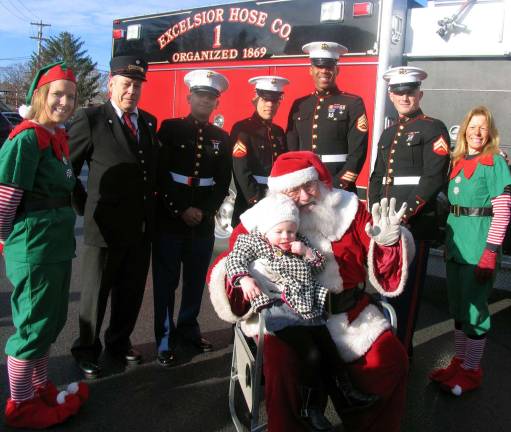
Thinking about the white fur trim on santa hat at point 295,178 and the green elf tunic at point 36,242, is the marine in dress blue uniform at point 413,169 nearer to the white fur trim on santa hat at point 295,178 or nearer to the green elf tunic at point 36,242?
the white fur trim on santa hat at point 295,178

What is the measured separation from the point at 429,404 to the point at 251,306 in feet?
4.75

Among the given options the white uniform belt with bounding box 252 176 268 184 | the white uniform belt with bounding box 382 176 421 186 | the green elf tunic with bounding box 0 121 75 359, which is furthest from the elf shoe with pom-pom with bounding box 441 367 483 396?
the green elf tunic with bounding box 0 121 75 359

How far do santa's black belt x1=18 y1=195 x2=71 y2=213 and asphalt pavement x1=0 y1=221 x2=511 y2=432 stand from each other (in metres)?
1.14

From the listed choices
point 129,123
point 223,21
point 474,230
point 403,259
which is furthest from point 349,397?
point 223,21

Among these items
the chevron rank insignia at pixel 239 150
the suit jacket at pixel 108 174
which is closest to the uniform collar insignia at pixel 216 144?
the chevron rank insignia at pixel 239 150

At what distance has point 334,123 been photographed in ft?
12.3

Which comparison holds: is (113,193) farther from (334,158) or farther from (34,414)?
(334,158)

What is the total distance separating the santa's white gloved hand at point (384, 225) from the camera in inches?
95.5

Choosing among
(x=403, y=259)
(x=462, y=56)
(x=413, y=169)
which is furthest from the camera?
(x=462, y=56)

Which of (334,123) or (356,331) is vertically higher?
(334,123)

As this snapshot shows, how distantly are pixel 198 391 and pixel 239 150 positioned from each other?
5.37ft

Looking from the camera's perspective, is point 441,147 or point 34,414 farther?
point 441,147

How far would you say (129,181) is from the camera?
313 cm

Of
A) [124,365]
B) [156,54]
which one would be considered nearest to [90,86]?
[156,54]
